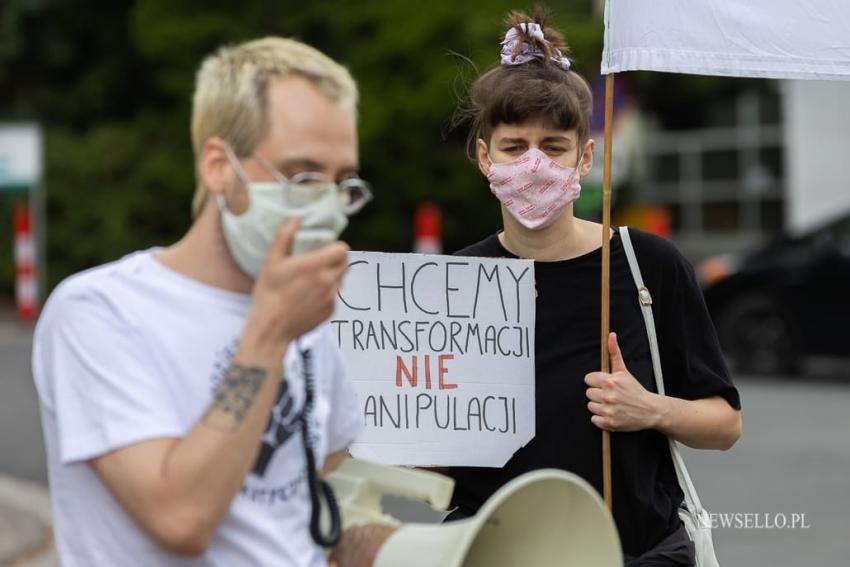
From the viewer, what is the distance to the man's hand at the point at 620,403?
10.9 feet

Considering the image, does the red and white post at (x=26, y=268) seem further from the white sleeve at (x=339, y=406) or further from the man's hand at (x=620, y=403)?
the white sleeve at (x=339, y=406)

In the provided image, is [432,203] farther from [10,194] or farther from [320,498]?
[320,498]

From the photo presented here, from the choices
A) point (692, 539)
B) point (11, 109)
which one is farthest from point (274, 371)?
point (11, 109)

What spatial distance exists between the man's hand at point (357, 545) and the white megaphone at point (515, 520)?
0.8 inches

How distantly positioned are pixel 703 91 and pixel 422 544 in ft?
93.5

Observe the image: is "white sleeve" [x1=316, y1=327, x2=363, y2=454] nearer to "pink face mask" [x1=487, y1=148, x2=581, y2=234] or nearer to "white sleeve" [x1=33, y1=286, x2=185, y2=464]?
"white sleeve" [x1=33, y1=286, x2=185, y2=464]

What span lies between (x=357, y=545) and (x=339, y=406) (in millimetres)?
230

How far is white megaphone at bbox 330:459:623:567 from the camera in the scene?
245 cm

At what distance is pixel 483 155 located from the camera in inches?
145

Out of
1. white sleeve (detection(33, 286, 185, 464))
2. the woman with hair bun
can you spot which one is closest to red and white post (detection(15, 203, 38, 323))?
the woman with hair bun

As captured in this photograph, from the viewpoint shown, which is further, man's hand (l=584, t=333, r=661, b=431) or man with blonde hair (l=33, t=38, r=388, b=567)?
man's hand (l=584, t=333, r=661, b=431)

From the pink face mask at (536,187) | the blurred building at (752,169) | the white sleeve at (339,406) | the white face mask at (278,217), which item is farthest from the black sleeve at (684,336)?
the blurred building at (752,169)

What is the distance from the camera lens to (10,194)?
2430 cm

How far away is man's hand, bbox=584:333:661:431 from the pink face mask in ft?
1.05
